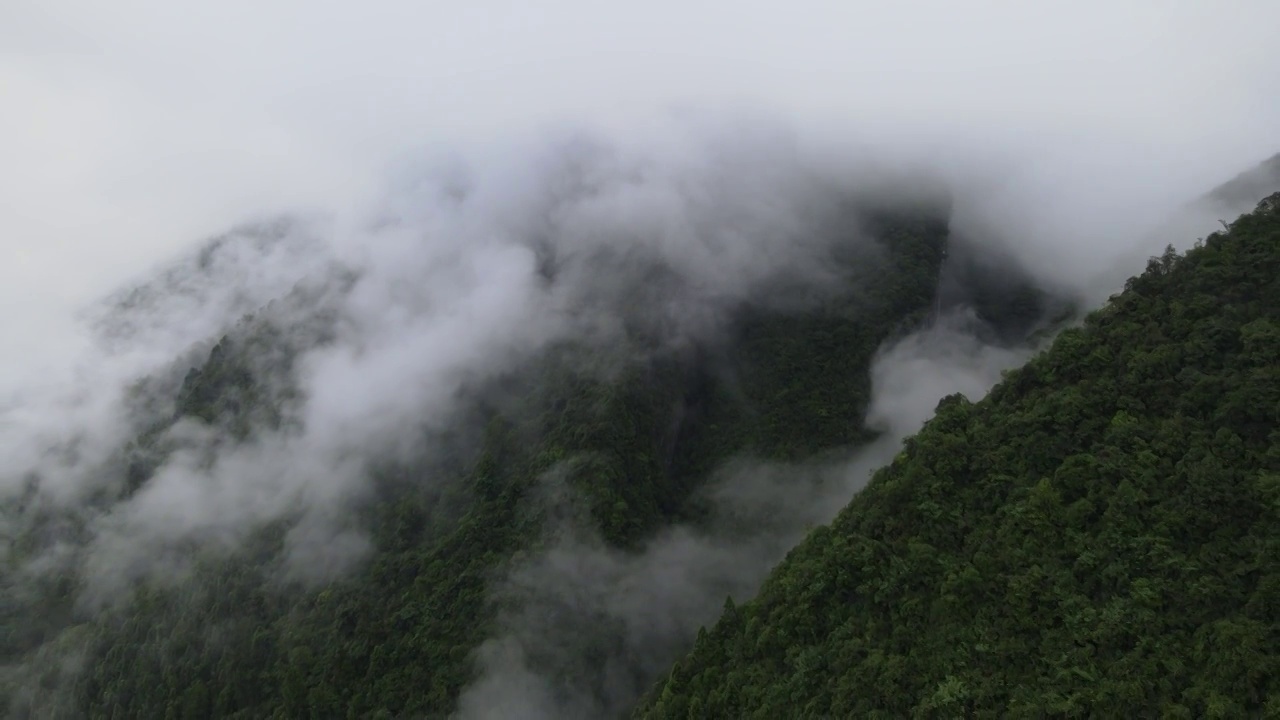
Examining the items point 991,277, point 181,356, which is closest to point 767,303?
point 991,277

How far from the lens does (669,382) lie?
91.1m

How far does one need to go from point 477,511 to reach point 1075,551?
50.7m

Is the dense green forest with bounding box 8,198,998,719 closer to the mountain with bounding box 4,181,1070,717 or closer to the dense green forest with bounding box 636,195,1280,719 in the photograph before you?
the mountain with bounding box 4,181,1070,717

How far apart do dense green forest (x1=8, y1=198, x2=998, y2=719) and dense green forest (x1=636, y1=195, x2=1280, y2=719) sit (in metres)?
22.7

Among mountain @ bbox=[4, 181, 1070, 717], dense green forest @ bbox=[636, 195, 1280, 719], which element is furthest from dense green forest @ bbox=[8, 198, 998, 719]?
dense green forest @ bbox=[636, 195, 1280, 719]

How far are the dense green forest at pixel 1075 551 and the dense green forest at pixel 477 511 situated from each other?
22669mm

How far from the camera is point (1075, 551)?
150 feet

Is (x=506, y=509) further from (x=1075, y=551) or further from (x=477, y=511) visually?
(x=1075, y=551)

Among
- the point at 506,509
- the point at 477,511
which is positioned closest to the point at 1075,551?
the point at 506,509

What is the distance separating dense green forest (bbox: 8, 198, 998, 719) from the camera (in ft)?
241

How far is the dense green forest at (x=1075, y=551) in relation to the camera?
40.2m

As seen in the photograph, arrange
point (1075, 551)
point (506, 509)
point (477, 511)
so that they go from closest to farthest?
point (1075, 551) → point (506, 509) → point (477, 511)

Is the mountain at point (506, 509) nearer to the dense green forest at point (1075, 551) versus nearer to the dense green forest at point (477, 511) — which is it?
the dense green forest at point (477, 511)

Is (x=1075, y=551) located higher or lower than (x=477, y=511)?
lower
